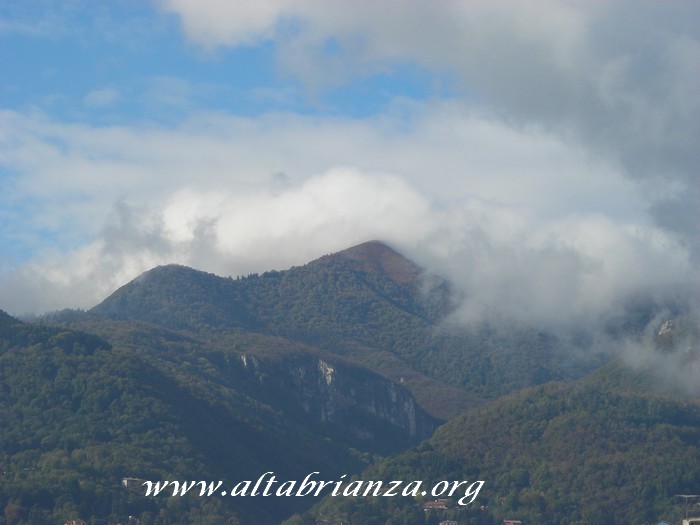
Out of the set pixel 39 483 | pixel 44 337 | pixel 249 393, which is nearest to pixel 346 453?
pixel 249 393

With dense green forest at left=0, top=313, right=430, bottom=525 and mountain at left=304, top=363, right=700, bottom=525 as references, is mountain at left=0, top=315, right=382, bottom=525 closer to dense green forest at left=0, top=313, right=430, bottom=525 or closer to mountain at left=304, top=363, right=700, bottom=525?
dense green forest at left=0, top=313, right=430, bottom=525

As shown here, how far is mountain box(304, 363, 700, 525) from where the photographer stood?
506 ft

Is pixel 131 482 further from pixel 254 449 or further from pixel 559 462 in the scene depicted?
pixel 559 462

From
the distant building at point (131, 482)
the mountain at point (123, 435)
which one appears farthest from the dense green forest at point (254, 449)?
the distant building at point (131, 482)

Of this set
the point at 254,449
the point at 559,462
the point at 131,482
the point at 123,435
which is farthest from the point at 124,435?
the point at 559,462

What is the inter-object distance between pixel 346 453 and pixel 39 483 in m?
62.8

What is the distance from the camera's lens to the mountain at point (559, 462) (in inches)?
6073

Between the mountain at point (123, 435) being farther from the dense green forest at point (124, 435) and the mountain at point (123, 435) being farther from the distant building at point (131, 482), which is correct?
the distant building at point (131, 482)

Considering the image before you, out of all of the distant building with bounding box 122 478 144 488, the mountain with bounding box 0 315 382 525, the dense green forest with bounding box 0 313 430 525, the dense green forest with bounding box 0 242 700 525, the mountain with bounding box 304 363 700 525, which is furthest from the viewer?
the mountain with bounding box 304 363 700 525

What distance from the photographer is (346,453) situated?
193125mm

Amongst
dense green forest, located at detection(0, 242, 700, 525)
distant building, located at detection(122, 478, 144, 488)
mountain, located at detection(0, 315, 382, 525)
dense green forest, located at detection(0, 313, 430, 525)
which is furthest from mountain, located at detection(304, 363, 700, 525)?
distant building, located at detection(122, 478, 144, 488)

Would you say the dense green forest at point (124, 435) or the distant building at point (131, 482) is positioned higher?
the dense green forest at point (124, 435)

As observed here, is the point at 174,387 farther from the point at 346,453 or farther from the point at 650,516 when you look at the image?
the point at 650,516

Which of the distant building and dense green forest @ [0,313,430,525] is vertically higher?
dense green forest @ [0,313,430,525]
